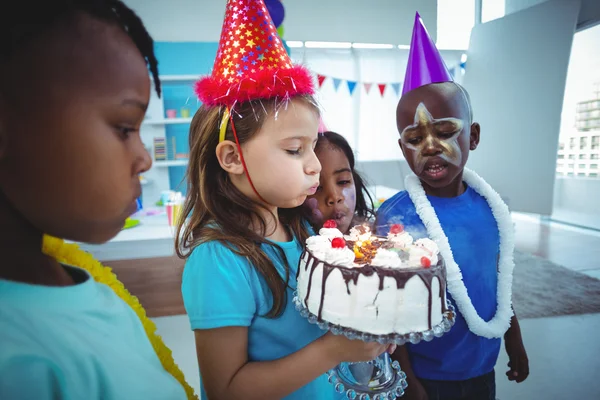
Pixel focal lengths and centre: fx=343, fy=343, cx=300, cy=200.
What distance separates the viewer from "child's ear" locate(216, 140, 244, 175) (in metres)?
0.69

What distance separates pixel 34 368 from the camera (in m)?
0.28

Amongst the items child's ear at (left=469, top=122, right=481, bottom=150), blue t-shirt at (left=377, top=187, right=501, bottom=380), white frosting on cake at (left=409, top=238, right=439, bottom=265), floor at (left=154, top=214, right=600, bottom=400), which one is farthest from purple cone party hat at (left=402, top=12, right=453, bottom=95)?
floor at (left=154, top=214, right=600, bottom=400)

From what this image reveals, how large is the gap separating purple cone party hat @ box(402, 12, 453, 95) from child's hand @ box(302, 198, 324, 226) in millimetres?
403

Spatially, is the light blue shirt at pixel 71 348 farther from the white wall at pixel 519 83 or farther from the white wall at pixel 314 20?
the white wall at pixel 314 20

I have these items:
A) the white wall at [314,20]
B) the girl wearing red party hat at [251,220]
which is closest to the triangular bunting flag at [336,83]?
the white wall at [314,20]

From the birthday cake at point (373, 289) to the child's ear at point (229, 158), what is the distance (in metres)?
0.22

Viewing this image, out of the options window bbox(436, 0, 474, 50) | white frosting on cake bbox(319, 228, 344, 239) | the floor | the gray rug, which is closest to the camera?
white frosting on cake bbox(319, 228, 344, 239)

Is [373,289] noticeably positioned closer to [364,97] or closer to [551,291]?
[551,291]

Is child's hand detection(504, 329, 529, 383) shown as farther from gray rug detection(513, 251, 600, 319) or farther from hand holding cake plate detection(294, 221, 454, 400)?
gray rug detection(513, 251, 600, 319)

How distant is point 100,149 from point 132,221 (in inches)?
88.3

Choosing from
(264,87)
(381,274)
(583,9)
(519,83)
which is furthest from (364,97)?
(381,274)

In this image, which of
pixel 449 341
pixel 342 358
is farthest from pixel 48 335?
pixel 449 341

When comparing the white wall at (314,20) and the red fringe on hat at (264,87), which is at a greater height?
the white wall at (314,20)

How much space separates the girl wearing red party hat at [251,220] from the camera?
2.00ft
